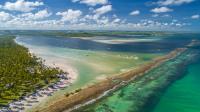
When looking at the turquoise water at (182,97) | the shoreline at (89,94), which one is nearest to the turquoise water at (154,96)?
the turquoise water at (182,97)

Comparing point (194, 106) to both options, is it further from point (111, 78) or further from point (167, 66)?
point (167, 66)

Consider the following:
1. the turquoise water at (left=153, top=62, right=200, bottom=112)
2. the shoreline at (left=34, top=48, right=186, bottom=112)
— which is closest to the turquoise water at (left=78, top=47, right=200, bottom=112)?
the turquoise water at (left=153, top=62, right=200, bottom=112)

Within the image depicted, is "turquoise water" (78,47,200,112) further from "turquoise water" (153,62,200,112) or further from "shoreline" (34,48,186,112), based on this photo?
"shoreline" (34,48,186,112)

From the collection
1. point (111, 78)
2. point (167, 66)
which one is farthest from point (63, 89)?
point (167, 66)

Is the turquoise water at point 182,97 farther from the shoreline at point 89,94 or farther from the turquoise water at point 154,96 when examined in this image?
the shoreline at point 89,94

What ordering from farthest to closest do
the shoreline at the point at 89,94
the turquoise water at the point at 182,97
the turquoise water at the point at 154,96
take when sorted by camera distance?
the turquoise water at the point at 182,97
the turquoise water at the point at 154,96
the shoreline at the point at 89,94

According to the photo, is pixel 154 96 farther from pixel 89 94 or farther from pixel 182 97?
pixel 89 94

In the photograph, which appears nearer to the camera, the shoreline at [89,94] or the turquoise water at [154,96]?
the shoreline at [89,94]

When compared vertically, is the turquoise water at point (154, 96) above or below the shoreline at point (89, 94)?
below
